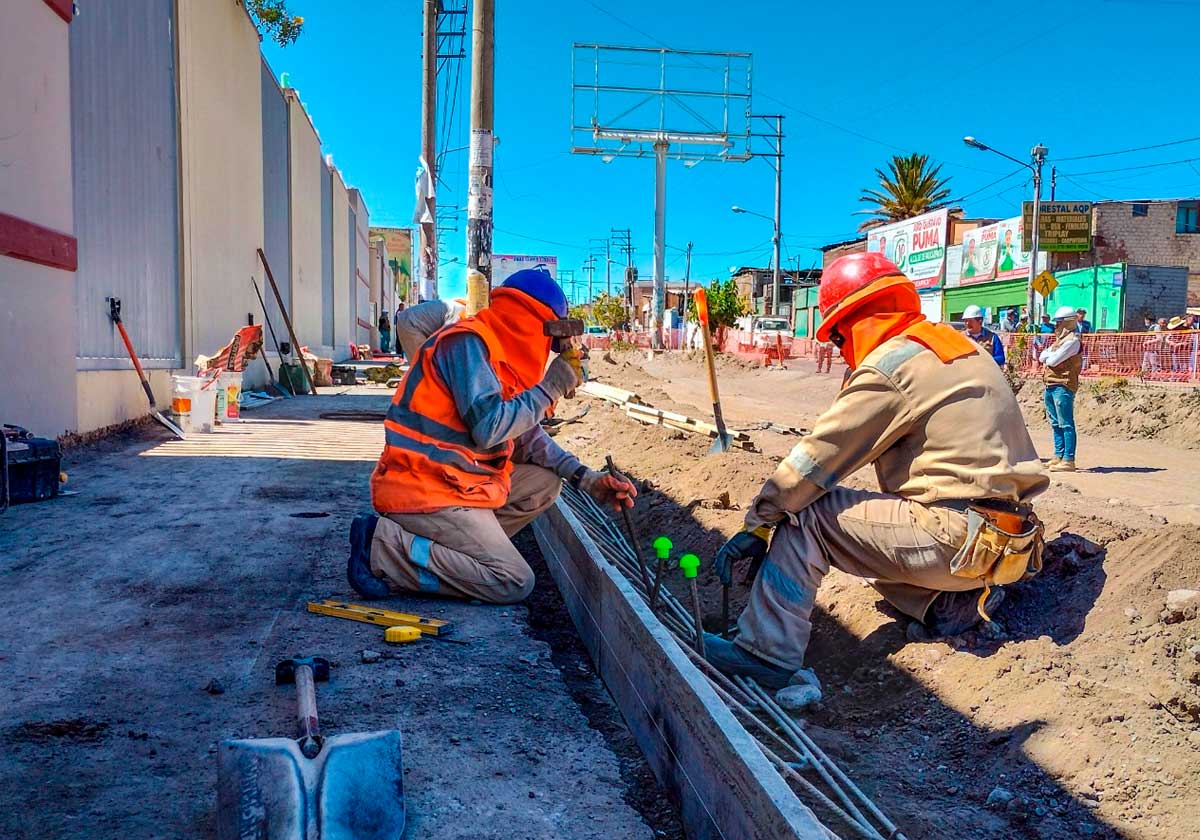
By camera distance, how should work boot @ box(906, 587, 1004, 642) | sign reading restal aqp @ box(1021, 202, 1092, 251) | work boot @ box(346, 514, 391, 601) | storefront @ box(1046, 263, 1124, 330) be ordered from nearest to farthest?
work boot @ box(906, 587, 1004, 642) < work boot @ box(346, 514, 391, 601) < storefront @ box(1046, 263, 1124, 330) < sign reading restal aqp @ box(1021, 202, 1092, 251)

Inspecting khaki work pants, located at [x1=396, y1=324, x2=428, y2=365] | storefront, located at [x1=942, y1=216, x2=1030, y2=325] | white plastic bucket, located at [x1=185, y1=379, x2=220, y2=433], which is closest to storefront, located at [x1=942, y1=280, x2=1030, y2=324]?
storefront, located at [x1=942, y1=216, x2=1030, y2=325]

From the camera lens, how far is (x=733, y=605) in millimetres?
5312

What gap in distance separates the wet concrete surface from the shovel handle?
5.7 inches

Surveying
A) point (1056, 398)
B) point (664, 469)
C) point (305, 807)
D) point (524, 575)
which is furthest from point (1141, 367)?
point (305, 807)

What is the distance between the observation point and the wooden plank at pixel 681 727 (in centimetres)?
211

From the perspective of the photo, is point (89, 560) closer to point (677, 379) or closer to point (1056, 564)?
point (1056, 564)

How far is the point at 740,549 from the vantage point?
12.8 feet

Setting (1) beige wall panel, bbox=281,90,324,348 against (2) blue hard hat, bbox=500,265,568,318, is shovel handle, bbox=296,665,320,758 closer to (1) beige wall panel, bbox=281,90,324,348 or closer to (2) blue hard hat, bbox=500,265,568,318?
(2) blue hard hat, bbox=500,265,568,318

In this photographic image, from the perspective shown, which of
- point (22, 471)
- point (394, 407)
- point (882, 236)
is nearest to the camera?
point (394, 407)

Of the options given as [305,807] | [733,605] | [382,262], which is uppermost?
[382,262]

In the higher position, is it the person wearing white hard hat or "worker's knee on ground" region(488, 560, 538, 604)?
the person wearing white hard hat

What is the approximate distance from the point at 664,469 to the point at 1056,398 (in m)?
4.77

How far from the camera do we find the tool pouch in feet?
11.4

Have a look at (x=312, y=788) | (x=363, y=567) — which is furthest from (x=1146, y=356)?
(x=312, y=788)
